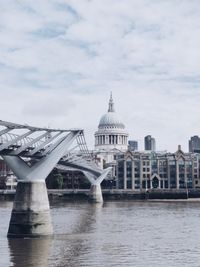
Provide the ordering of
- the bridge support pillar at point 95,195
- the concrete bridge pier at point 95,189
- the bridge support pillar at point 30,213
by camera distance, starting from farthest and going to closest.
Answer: the concrete bridge pier at point 95,189
the bridge support pillar at point 95,195
the bridge support pillar at point 30,213

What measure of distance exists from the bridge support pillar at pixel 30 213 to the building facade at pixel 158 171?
114336 mm

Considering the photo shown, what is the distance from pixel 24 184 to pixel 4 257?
35.1 ft

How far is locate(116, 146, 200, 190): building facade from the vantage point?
160 metres

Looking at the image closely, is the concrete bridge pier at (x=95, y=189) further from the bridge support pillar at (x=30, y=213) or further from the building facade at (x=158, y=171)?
the bridge support pillar at (x=30, y=213)

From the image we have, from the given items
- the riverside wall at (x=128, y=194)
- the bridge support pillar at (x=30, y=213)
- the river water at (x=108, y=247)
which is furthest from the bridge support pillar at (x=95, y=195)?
the bridge support pillar at (x=30, y=213)

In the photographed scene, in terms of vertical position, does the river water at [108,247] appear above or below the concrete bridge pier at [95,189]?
below

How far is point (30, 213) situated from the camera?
151 ft

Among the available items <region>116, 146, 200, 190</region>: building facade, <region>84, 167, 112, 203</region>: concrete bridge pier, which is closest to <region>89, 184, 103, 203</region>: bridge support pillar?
<region>84, 167, 112, 203</region>: concrete bridge pier

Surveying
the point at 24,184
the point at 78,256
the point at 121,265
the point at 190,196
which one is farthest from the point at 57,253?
the point at 190,196

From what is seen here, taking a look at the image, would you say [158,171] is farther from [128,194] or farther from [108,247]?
[108,247]

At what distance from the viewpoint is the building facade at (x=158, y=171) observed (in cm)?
16000

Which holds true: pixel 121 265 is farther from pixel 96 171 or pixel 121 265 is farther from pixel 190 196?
pixel 190 196

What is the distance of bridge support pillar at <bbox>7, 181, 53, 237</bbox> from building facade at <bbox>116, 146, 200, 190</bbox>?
114 metres

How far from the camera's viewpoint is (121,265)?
111 ft
